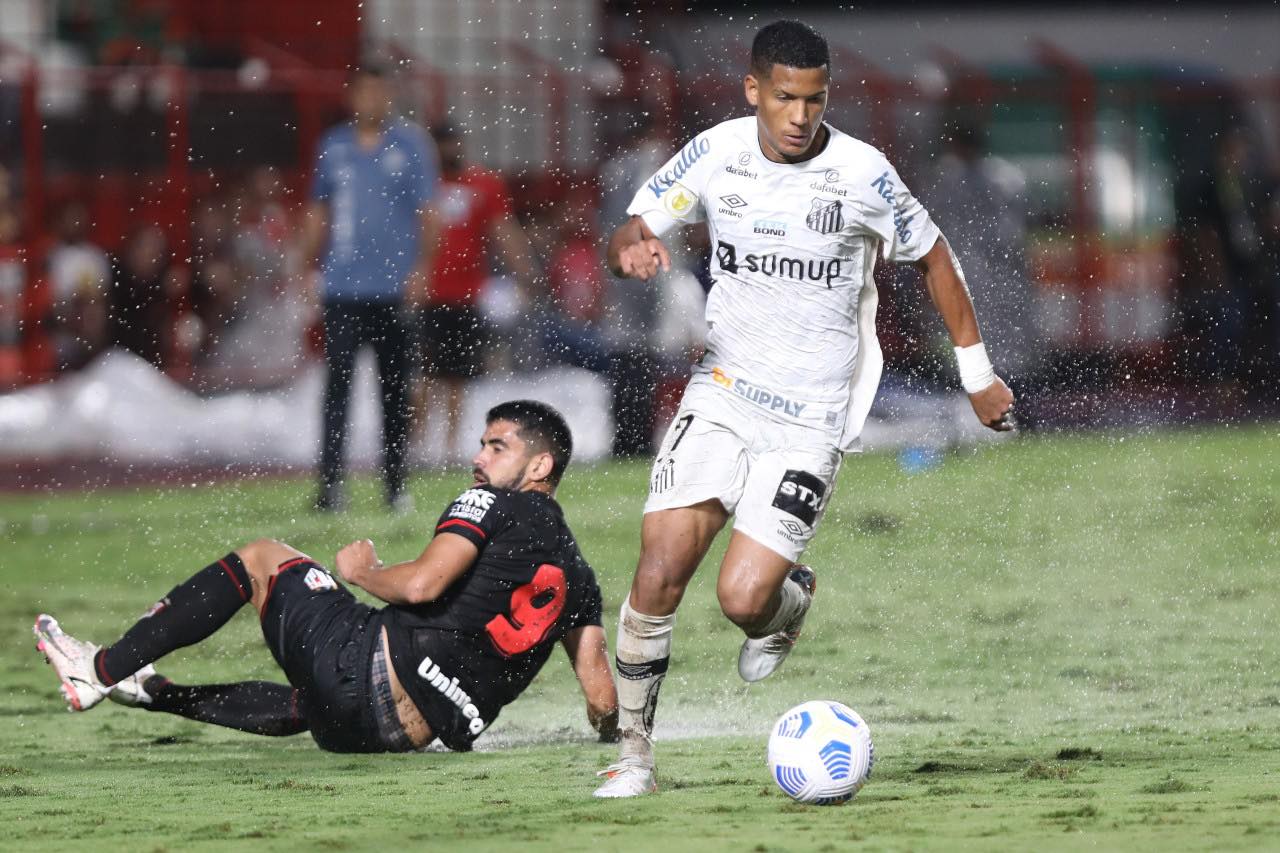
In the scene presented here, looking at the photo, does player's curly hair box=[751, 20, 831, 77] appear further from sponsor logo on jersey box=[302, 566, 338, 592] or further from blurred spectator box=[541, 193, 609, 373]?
blurred spectator box=[541, 193, 609, 373]

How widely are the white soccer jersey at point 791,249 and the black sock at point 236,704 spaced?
72.9 inches

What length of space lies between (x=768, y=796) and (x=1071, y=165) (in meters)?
14.0

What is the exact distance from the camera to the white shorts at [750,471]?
19.7 feet

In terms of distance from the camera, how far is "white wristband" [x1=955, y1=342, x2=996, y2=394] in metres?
6.16

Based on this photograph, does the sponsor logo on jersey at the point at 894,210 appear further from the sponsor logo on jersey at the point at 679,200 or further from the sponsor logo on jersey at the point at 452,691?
the sponsor logo on jersey at the point at 452,691

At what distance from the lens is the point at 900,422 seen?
14.1m

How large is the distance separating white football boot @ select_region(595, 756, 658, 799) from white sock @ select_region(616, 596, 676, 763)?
0.58 ft

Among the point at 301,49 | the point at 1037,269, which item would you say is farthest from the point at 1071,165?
the point at 301,49

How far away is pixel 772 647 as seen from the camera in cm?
669

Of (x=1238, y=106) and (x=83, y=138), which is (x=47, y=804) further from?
(x=1238, y=106)

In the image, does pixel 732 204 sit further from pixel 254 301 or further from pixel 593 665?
pixel 254 301

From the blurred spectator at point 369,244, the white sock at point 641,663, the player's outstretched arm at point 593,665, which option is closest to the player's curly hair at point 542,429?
the player's outstretched arm at point 593,665

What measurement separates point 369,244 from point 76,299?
16.1ft

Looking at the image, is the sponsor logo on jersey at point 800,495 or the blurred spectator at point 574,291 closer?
the sponsor logo on jersey at point 800,495
